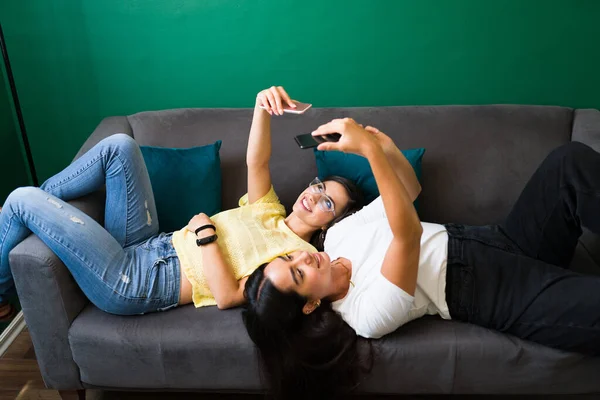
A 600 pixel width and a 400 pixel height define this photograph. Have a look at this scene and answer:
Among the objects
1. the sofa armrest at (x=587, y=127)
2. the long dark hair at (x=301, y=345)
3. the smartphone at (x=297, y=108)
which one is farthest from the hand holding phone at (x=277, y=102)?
the sofa armrest at (x=587, y=127)

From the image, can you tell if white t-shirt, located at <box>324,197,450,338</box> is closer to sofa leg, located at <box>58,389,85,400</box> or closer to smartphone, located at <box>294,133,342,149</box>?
smartphone, located at <box>294,133,342,149</box>

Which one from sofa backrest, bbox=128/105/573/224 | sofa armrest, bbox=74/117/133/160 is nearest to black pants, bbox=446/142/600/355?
sofa backrest, bbox=128/105/573/224

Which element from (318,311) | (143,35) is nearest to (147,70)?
(143,35)

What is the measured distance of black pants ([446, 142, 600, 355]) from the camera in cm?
161

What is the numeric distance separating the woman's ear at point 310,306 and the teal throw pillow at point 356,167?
60cm

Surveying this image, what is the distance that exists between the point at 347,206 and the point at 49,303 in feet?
3.37

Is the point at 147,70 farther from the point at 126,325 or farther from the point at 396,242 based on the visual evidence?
the point at 396,242

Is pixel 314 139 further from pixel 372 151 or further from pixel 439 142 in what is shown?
pixel 439 142

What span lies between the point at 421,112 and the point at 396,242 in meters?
1.00

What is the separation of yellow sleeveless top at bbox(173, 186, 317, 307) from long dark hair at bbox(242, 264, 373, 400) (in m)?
0.17

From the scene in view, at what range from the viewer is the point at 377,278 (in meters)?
1.59

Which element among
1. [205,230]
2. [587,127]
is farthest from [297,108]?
[587,127]

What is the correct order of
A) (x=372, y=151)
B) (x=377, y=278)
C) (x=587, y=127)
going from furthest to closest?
(x=587, y=127)
(x=377, y=278)
(x=372, y=151)

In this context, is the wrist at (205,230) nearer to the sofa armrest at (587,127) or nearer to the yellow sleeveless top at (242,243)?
the yellow sleeveless top at (242,243)
